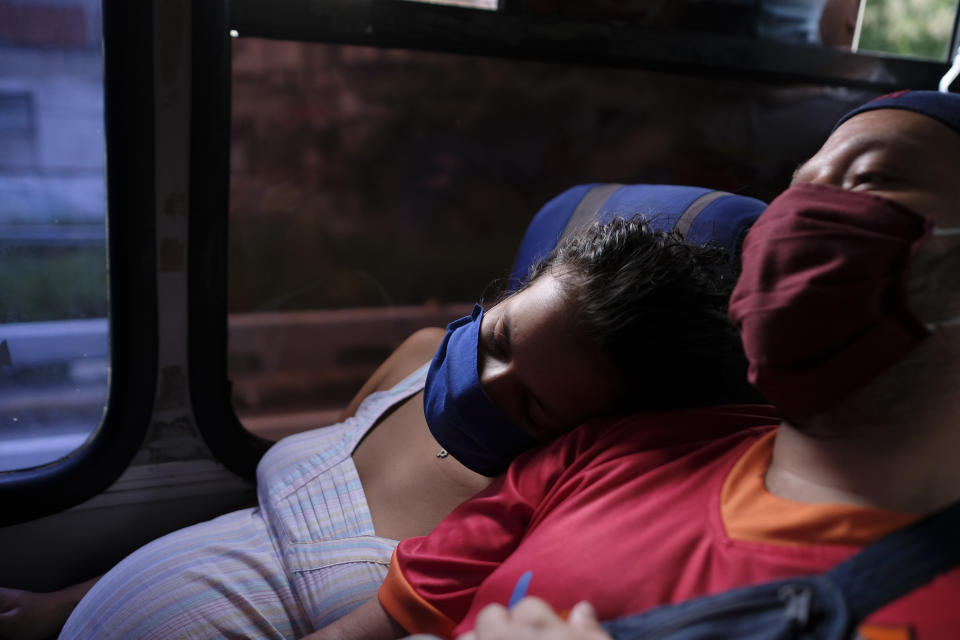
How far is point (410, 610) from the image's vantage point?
97cm

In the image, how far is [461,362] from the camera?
1.15 m

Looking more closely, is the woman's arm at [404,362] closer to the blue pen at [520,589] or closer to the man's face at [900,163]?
the blue pen at [520,589]

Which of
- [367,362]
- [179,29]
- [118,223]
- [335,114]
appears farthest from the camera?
[367,362]

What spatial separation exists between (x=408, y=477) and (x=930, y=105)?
3.44 feet

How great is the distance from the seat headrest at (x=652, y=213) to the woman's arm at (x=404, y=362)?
0.94 ft

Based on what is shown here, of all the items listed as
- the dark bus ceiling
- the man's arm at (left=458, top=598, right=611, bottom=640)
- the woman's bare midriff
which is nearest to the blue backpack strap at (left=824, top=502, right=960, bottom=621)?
the man's arm at (left=458, top=598, right=611, bottom=640)

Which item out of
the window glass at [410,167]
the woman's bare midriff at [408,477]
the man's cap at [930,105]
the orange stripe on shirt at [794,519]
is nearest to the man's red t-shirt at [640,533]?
the orange stripe on shirt at [794,519]

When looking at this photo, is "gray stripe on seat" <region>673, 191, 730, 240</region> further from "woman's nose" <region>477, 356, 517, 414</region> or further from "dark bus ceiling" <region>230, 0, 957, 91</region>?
"dark bus ceiling" <region>230, 0, 957, 91</region>

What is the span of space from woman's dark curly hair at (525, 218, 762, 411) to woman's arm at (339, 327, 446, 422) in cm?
63

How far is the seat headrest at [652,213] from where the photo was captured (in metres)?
1.27

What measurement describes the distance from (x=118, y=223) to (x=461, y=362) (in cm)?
104

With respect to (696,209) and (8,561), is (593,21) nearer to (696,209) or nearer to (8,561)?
(696,209)

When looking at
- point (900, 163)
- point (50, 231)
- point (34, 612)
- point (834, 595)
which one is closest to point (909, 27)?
point (900, 163)

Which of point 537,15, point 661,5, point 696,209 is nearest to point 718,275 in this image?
point 696,209
